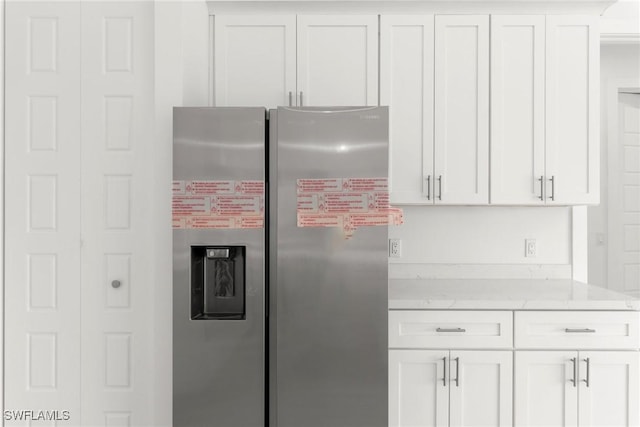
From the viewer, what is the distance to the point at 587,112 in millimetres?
2713

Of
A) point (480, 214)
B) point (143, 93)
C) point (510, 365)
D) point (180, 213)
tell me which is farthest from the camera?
point (480, 214)

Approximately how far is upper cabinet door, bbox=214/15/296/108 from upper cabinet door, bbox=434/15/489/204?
0.80 metres

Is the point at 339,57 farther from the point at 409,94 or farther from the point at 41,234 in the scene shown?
the point at 41,234

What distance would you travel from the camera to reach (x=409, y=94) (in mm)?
2732

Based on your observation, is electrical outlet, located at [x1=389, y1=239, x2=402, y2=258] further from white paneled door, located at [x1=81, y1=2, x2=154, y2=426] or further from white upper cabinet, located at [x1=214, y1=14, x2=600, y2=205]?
white paneled door, located at [x1=81, y1=2, x2=154, y2=426]

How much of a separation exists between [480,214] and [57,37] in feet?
8.32

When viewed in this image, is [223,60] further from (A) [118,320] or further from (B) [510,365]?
(B) [510,365]

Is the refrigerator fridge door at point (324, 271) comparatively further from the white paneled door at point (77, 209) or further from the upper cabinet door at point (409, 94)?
the white paneled door at point (77, 209)

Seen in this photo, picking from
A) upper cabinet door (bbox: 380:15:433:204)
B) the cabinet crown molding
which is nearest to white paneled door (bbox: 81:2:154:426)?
the cabinet crown molding

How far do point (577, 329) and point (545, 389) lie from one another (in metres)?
0.32

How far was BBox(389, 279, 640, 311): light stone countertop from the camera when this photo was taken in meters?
2.41

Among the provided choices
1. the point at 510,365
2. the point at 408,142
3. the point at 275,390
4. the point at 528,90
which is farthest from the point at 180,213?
the point at 528,90

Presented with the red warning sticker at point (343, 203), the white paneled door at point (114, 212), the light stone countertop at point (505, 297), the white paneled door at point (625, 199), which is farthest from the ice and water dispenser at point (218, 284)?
the white paneled door at point (625, 199)

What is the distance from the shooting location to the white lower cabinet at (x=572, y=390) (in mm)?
2404
